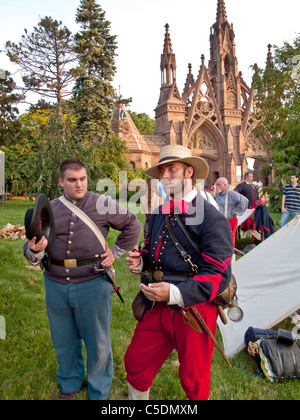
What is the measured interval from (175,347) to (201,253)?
78 centimetres

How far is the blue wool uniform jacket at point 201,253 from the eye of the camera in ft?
7.12

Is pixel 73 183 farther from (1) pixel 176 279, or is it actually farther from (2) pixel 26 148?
(2) pixel 26 148


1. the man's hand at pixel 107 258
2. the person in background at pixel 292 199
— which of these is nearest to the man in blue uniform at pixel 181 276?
the man's hand at pixel 107 258

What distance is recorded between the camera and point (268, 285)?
495cm

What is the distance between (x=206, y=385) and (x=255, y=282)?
303cm

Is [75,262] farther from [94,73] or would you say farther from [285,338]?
[94,73]

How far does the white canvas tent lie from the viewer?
4.33m

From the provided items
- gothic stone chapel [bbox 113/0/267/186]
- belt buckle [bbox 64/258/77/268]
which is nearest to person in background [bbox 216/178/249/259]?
belt buckle [bbox 64/258/77/268]

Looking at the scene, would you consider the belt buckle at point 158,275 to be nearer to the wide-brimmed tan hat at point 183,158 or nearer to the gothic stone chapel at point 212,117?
the wide-brimmed tan hat at point 183,158

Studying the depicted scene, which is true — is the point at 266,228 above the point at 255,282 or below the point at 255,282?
above

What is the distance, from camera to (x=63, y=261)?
3025 mm

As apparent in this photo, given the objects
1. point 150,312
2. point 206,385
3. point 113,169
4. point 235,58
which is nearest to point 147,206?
point 150,312

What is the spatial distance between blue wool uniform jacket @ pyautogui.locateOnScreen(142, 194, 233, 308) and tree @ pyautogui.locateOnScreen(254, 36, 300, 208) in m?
12.8

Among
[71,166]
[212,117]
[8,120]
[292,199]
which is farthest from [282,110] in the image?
[8,120]
